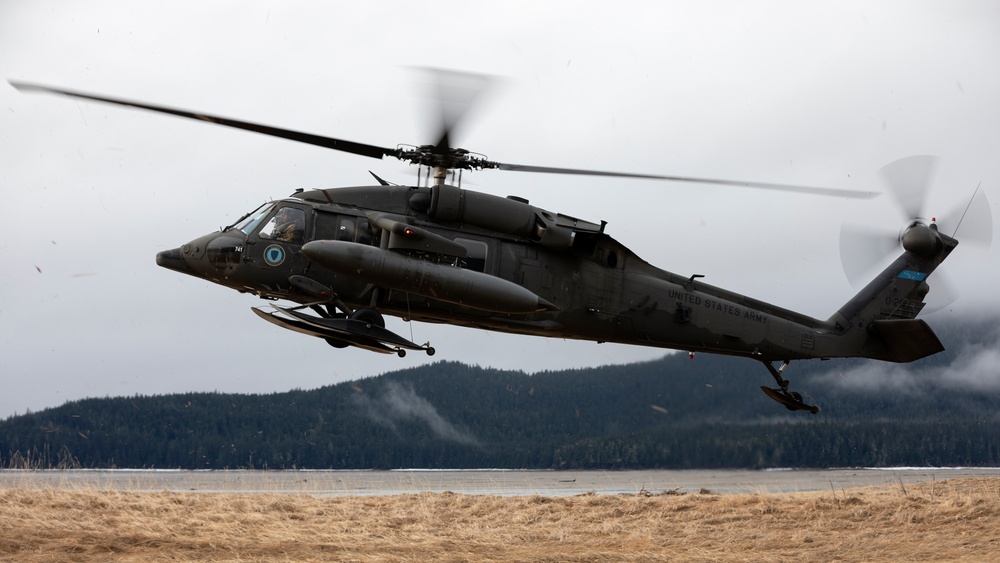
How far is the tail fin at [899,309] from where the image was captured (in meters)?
17.8

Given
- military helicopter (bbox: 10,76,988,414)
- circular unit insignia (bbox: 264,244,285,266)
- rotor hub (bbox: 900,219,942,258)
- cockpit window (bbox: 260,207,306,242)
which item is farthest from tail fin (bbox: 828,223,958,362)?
circular unit insignia (bbox: 264,244,285,266)

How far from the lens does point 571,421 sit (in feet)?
77.3

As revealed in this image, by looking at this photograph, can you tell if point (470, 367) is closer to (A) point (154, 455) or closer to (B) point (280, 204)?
(A) point (154, 455)

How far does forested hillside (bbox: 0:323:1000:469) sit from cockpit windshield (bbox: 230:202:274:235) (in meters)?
8.45

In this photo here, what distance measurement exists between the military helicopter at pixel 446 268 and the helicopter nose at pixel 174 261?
0.02 meters

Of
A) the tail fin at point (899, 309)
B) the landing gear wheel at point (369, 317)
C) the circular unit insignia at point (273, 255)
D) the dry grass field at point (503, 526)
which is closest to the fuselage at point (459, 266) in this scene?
the circular unit insignia at point (273, 255)

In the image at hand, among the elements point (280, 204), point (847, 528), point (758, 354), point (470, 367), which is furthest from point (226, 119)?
point (470, 367)

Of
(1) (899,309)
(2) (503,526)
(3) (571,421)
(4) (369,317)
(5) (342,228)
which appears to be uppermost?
(1) (899,309)

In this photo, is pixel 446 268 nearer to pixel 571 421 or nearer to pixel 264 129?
pixel 264 129

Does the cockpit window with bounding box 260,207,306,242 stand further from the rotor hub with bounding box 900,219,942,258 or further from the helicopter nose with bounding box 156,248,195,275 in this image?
the rotor hub with bounding box 900,219,942,258

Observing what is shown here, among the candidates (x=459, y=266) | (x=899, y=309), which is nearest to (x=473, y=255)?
(x=459, y=266)

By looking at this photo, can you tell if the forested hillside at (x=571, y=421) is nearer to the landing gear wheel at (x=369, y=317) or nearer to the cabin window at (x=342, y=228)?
the landing gear wheel at (x=369, y=317)

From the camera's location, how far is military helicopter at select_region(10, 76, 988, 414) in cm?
1338

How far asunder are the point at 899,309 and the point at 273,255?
12214 mm
